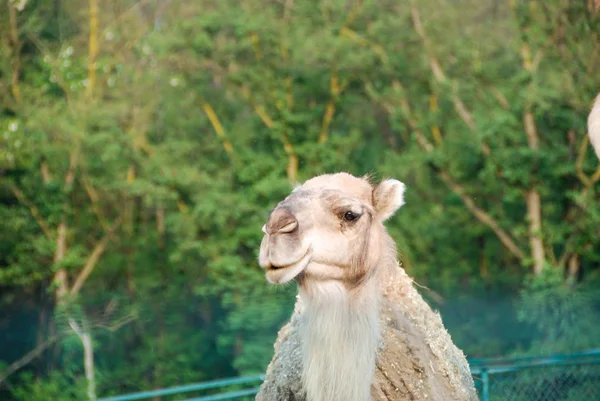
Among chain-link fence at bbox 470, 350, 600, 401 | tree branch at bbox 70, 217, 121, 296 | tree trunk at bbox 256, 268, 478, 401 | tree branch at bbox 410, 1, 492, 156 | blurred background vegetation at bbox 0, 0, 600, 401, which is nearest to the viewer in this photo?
tree trunk at bbox 256, 268, 478, 401

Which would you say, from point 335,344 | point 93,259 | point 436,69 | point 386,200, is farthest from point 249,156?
point 335,344

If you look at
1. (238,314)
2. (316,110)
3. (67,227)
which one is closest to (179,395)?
(238,314)

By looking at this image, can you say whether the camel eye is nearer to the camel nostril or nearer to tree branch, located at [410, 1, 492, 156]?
the camel nostril

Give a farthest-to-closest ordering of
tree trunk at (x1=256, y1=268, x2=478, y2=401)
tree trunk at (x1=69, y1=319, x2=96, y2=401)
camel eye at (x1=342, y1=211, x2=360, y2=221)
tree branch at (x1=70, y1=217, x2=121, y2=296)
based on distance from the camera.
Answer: tree branch at (x1=70, y1=217, x2=121, y2=296)
tree trunk at (x1=69, y1=319, x2=96, y2=401)
tree trunk at (x1=256, y1=268, x2=478, y2=401)
camel eye at (x1=342, y1=211, x2=360, y2=221)

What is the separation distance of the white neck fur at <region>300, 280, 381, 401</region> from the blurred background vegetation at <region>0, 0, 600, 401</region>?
15576 millimetres

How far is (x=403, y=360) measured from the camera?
4.69 meters

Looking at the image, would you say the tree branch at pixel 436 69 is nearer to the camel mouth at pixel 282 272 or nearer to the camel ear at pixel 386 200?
the camel ear at pixel 386 200

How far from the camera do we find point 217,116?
25.2m

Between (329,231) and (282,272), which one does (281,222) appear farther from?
(329,231)

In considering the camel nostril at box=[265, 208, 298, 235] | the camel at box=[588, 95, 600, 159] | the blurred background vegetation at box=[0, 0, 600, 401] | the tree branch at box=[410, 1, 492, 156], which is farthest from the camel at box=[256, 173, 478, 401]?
the tree branch at box=[410, 1, 492, 156]

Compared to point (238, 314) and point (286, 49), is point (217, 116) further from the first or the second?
point (238, 314)

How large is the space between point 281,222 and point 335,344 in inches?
25.9

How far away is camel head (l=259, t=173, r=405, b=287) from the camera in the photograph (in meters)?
3.79

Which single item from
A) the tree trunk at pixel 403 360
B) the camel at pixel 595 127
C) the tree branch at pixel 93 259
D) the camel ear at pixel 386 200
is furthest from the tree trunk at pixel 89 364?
the camel at pixel 595 127
